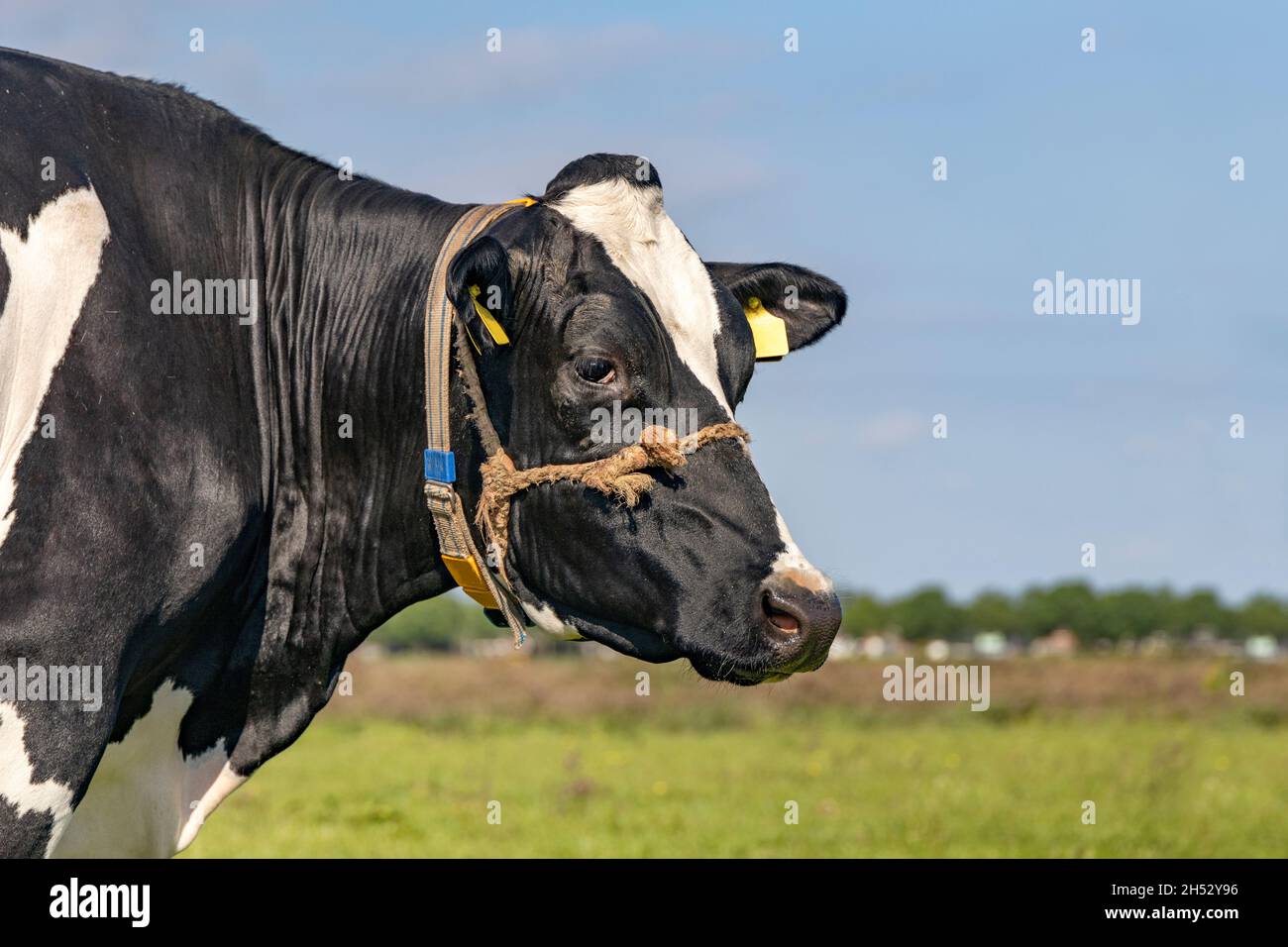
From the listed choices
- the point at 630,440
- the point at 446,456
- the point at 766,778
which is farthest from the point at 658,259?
the point at 766,778

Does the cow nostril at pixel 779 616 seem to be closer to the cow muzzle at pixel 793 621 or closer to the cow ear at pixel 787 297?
the cow muzzle at pixel 793 621

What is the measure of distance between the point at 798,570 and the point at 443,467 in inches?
39.7

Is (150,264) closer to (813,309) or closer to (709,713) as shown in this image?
(813,309)

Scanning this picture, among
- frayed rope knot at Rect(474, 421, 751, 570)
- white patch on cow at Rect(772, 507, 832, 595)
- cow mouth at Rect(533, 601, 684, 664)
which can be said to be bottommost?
cow mouth at Rect(533, 601, 684, 664)

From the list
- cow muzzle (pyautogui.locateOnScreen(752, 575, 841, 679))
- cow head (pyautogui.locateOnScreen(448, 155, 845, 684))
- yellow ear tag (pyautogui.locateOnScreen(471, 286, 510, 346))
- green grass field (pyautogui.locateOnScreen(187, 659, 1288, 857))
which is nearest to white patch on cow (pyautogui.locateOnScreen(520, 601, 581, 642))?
cow head (pyautogui.locateOnScreen(448, 155, 845, 684))

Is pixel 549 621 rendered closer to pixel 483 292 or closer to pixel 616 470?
pixel 616 470

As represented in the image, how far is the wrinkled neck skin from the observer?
423cm

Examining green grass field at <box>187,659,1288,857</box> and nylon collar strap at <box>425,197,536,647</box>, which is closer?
nylon collar strap at <box>425,197,536,647</box>

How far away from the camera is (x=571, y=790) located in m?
14.1

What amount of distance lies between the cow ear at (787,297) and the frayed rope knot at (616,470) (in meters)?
1.01

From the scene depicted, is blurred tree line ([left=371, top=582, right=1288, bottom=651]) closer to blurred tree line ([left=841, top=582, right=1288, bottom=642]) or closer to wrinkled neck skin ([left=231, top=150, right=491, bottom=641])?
blurred tree line ([left=841, top=582, right=1288, bottom=642])

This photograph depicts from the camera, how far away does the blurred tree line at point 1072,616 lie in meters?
46.0

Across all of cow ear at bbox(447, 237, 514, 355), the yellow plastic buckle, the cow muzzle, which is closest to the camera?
the cow muzzle
